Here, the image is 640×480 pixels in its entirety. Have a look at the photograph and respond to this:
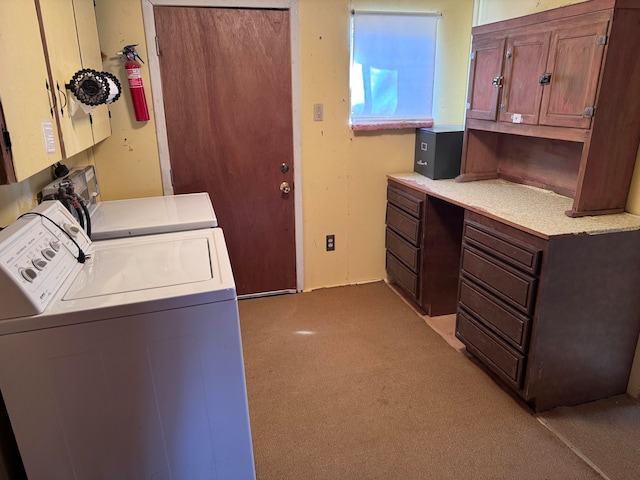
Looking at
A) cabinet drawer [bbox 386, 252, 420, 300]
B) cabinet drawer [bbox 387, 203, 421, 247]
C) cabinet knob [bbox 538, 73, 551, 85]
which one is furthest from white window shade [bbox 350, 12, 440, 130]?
cabinet knob [bbox 538, 73, 551, 85]

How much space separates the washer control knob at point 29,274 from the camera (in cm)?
122

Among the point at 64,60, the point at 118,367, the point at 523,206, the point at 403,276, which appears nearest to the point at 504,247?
the point at 523,206

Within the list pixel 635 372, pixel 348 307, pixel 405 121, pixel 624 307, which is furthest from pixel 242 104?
pixel 635 372

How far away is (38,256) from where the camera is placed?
1.35 m

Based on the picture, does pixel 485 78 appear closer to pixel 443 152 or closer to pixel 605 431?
pixel 443 152

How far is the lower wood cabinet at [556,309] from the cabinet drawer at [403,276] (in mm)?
728

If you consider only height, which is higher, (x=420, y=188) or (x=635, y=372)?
(x=420, y=188)

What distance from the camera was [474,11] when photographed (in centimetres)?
310

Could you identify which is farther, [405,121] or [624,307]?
[405,121]

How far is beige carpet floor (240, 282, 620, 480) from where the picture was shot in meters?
1.84

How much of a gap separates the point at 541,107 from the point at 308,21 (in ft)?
5.06

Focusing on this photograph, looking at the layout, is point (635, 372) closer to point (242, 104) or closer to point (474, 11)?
point (474, 11)

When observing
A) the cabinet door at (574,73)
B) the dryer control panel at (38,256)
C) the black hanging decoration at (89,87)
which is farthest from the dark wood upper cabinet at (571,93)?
the dryer control panel at (38,256)

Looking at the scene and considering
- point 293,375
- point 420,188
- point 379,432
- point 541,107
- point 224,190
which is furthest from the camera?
point 224,190
